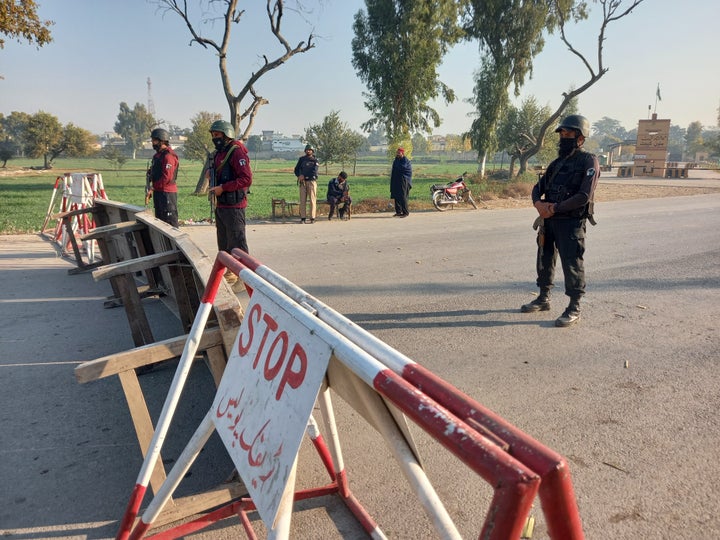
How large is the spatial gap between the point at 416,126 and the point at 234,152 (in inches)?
908

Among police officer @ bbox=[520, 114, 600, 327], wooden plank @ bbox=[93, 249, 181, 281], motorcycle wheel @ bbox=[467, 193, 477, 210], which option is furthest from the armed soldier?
motorcycle wheel @ bbox=[467, 193, 477, 210]

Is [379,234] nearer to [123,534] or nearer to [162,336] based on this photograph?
[162,336]

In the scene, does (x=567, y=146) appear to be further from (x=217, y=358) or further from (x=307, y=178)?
(x=307, y=178)

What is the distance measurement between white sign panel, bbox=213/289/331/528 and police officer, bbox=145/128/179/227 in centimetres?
608

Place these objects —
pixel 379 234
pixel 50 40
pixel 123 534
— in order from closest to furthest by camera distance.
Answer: pixel 123 534 → pixel 379 234 → pixel 50 40

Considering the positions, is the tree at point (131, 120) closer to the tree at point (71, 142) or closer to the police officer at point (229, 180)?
the tree at point (71, 142)

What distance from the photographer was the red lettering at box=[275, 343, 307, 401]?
1417 mm

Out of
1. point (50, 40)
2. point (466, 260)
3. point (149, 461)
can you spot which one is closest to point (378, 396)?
point (149, 461)

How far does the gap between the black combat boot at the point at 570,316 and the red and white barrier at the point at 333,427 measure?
10.7 ft

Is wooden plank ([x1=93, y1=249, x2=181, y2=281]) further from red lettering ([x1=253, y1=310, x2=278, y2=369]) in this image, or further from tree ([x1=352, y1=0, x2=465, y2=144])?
tree ([x1=352, y1=0, x2=465, y2=144])

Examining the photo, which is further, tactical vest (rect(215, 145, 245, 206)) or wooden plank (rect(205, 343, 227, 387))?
tactical vest (rect(215, 145, 245, 206))

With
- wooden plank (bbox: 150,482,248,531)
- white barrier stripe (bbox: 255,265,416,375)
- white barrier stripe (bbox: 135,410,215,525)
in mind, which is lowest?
wooden plank (bbox: 150,482,248,531)

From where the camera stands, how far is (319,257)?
8133 millimetres

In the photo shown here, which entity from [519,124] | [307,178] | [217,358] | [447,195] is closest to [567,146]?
[217,358]
